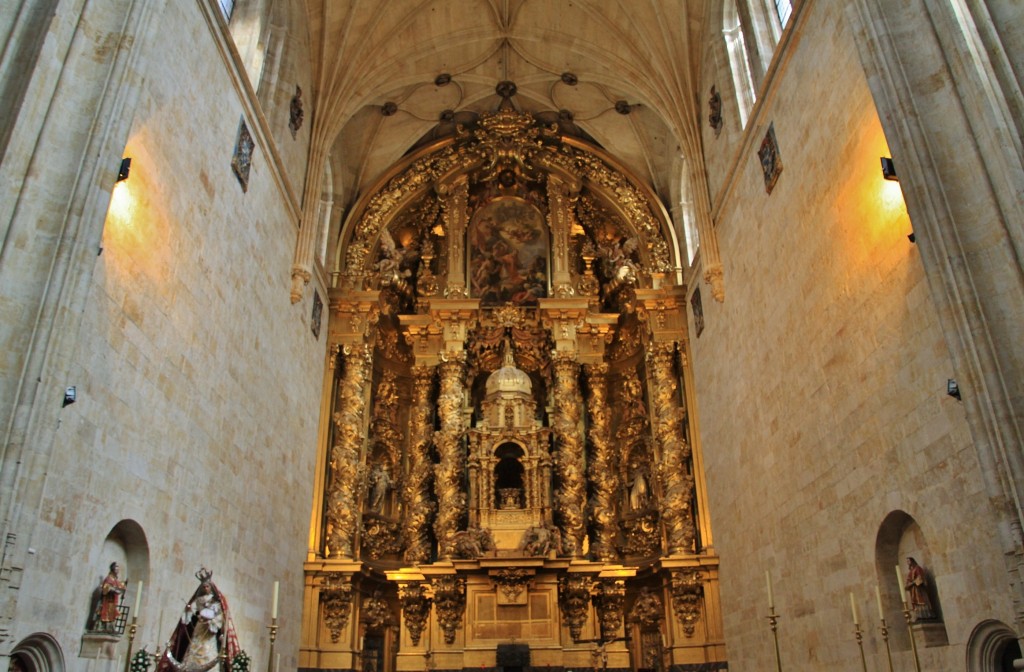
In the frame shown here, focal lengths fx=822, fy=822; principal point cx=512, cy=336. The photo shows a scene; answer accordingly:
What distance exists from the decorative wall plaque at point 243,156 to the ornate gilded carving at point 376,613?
9.95 meters

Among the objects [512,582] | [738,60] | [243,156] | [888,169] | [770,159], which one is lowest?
[512,582]

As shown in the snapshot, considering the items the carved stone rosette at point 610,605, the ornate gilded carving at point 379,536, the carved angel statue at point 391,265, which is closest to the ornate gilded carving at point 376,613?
the ornate gilded carving at point 379,536

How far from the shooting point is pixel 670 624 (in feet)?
59.7

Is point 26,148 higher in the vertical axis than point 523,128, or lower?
lower

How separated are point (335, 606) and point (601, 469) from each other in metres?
7.19

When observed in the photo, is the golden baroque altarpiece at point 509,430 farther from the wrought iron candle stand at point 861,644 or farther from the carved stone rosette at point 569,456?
the wrought iron candle stand at point 861,644

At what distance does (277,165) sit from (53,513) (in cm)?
881

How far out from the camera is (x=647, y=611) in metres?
19.0

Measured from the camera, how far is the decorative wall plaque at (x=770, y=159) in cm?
1342

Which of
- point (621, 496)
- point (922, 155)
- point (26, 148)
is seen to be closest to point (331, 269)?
point (621, 496)

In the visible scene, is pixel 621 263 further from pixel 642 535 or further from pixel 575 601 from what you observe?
pixel 575 601

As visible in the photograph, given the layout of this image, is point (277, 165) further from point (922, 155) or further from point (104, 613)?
point (922, 155)

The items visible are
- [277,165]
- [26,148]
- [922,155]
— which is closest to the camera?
[26,148]

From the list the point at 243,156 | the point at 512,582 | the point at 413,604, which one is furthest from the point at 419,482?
the point at 243,156
